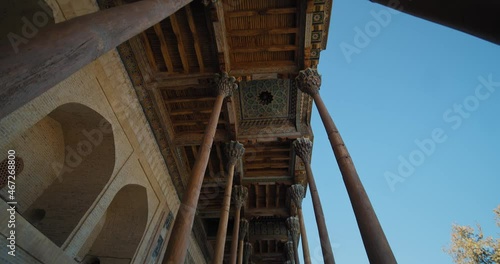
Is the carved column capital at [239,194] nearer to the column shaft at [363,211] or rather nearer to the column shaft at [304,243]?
the column shaft at [304,243]

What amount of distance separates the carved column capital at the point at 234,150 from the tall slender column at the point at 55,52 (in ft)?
21.5

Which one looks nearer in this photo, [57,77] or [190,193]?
[57,77]

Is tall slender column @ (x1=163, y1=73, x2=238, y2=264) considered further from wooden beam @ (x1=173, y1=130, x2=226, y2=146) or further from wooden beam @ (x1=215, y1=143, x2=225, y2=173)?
wooden beam @ (x1=215, y1=143, x2=225, y2=173)

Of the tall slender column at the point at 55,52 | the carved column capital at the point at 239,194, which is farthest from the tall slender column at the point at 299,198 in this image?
the tall slender column at the point at 55,52

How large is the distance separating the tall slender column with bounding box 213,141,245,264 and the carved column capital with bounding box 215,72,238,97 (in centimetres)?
232

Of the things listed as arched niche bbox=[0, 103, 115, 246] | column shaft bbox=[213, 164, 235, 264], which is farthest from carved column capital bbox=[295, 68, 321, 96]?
arched niche bbox=[0, 103, 115, 246]

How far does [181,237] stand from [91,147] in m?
4.02

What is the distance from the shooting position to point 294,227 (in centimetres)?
1205

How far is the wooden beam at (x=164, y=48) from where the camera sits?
6.82 meters

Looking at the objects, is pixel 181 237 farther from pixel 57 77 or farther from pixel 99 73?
pixel 99 73

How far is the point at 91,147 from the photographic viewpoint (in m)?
6.41

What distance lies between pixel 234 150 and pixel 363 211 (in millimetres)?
5677

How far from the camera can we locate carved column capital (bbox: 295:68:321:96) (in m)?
7.21

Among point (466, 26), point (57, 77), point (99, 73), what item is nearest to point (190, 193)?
point (57, 77)
